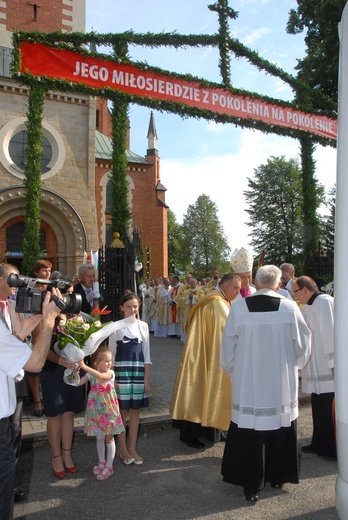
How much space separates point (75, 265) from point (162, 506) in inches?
625

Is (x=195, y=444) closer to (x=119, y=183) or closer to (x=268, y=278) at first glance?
(x=268, y=278)

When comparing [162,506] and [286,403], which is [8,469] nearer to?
[162,506]

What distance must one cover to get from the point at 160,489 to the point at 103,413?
86 centimetres

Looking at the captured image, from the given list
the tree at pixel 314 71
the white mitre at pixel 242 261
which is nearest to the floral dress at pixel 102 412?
the white mitre at pixel 242 261

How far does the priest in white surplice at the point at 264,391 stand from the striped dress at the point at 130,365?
1150 millimetres

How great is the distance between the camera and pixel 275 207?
4212cm

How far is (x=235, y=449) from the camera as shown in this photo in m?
3.95

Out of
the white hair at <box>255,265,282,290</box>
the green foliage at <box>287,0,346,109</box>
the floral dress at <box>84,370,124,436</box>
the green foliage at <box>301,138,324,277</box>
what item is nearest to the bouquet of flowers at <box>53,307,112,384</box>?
the floral dress at <box>84,370,124,436</box>

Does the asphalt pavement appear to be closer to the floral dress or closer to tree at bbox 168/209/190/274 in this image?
the floral dress

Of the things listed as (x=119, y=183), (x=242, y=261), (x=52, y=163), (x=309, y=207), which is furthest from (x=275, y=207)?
(x=242, y=261)

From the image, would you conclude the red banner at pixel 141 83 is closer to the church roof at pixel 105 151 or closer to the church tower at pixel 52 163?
the church tower at pixel 52 163

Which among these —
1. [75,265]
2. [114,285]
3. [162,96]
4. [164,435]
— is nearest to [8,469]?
[164,435]

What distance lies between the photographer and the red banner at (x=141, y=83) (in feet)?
27.8

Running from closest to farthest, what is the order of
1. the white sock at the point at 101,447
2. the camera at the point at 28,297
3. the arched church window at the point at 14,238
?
the camera at the point at 28,297 < the white sock at the point at 101,447 < the arched church window at the point at 14,238
